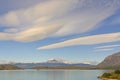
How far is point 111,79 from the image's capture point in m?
138

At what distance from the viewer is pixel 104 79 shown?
490 feet

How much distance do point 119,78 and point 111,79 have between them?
5.06 meters

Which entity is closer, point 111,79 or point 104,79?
point 111,79

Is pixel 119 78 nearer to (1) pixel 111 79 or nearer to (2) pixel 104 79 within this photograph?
(1) pixel 111 79

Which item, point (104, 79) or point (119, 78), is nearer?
point (119, 78)

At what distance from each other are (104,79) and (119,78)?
611 inches

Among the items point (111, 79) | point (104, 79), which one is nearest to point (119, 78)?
point (111, 79)

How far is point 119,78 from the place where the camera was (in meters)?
136
